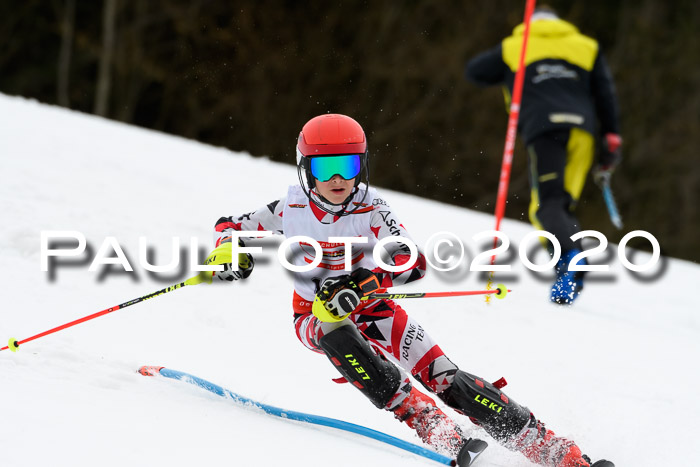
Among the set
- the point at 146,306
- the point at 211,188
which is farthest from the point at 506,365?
the point at 211,188

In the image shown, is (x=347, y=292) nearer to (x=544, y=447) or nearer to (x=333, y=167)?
(x=333, y=167)

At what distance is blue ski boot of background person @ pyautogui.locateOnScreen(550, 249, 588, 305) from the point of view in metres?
5.11

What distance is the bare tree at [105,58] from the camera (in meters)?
16.5

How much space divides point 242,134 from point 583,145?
13189mm

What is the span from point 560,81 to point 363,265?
2.74m

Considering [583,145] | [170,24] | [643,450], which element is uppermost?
[170,24]

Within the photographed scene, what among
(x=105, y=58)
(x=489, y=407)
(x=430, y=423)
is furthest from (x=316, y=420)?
(x=105, y=58)

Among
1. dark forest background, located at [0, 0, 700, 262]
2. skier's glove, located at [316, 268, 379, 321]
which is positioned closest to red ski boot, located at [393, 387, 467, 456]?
skier's glove, located at [316, 268, 379, 321]

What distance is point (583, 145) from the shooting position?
18.2ft

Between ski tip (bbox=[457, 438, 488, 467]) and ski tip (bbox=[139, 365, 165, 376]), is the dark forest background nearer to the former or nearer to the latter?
ski tip (bbox=[139, 365, 165, 376])

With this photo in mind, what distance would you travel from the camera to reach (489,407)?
3293mm

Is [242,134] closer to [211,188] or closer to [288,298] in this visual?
[211,188]

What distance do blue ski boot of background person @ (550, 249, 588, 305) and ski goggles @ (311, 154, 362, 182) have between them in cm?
224

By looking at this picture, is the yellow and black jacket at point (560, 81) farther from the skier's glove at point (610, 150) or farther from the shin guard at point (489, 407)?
the shin guard at point (489, 407)
